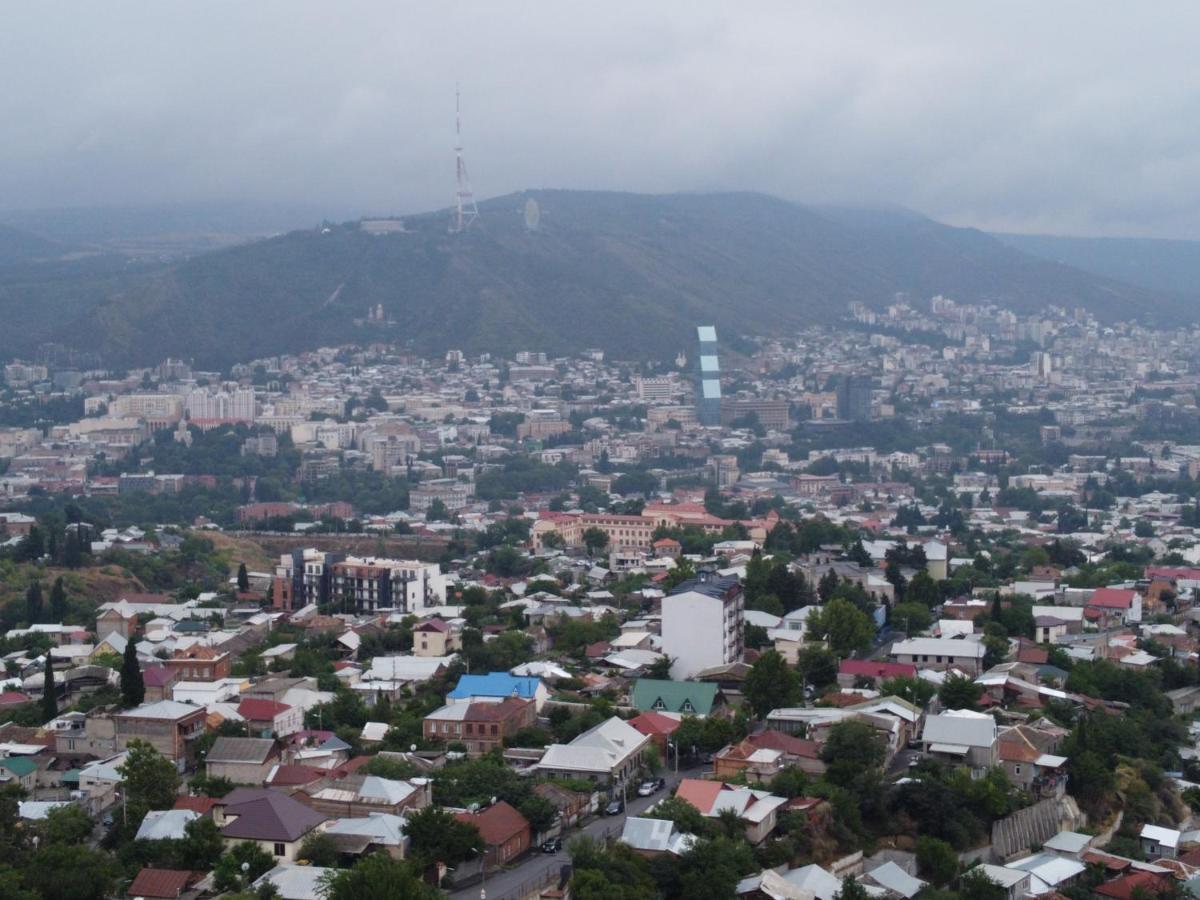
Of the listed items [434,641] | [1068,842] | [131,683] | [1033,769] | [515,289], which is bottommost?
[1068,842]

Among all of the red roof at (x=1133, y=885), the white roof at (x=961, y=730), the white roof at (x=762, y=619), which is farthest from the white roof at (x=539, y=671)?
the red roof at (x=1133, y=885)

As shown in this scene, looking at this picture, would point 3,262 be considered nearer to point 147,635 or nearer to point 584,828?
point 147,635

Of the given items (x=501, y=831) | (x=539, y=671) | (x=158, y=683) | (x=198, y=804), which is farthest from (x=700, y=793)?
(x=158, y=683)

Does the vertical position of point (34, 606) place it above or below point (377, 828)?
below

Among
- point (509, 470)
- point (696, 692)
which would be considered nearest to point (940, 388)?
point (509, 470)

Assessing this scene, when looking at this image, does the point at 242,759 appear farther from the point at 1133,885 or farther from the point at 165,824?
the point at 1133,885

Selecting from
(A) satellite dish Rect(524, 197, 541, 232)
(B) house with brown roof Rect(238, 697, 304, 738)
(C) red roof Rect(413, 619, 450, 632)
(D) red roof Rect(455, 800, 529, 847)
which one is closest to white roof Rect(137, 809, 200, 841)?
(D) red roof Rect(455, 800, 529, 847)
